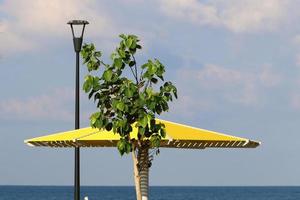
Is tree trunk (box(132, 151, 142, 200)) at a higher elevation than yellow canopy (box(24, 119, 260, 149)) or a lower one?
lower

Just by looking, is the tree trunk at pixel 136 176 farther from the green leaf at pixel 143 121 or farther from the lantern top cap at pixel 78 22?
the lantern top cap at pixel 78 22

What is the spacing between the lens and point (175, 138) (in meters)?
13.8

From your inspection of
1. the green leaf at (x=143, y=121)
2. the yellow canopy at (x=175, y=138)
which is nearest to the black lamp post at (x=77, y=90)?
the yellow canopy at (x=175, y=138)


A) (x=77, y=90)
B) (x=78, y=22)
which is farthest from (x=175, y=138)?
(x=78, y=22)

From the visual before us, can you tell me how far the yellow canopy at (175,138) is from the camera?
13976 millimetres

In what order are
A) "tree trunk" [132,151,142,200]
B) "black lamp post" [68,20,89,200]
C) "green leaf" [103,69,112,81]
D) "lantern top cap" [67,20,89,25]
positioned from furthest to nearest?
"lantern top cap" [67,20,89,25] → "black lamp post" [68,20,89,200] → "tree trunk" [132,151,142,200] → "green leaf" [103,69,112,81]

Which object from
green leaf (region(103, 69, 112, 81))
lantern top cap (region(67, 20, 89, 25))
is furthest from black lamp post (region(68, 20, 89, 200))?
green leaf (region(103, 69, 112, 81))

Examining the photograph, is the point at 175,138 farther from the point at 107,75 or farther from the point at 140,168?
the point at 107,75

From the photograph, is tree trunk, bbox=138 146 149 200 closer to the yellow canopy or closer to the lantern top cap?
the yellow canopy

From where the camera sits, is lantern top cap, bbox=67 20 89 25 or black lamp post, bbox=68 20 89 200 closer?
black lamp post, bbox=68 20 89 200

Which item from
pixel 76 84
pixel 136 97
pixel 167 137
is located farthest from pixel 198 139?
pixel 76 84

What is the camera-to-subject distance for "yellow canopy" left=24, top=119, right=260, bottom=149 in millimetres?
13976

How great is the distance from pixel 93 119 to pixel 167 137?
4.14ft
